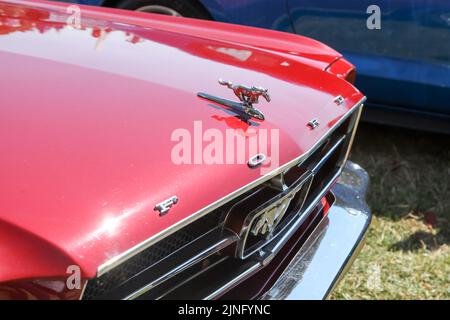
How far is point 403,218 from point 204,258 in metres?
1.69

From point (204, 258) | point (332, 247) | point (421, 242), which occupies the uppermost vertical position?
point (204, 258)

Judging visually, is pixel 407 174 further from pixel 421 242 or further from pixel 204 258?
pixel 204 258

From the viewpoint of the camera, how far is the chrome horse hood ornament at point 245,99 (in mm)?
1512

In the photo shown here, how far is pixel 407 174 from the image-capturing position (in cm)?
311

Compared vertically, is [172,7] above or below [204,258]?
above

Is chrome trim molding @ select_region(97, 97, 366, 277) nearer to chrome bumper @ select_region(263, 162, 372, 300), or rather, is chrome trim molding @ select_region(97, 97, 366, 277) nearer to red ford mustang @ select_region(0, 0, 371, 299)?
red ford mustang @ select_region(0, 0, 371, 299)

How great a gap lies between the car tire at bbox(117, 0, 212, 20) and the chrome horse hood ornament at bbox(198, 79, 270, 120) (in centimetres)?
192

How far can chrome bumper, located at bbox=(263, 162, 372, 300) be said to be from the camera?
1.61m

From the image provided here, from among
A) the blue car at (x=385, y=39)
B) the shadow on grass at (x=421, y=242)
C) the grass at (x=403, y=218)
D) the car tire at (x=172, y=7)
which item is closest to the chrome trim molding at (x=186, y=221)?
the grass at (x=403, y=218)

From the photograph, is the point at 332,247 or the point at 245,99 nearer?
the point at 245,99

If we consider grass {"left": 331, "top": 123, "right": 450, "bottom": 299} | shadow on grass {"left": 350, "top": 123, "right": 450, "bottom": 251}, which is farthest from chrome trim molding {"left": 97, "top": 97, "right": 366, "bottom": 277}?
shadow on grass {"left": 350, "top": 123, "right": 450, "bottom": 251}

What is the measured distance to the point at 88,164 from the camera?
1205 mm

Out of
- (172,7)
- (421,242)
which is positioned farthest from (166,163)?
(172,7)

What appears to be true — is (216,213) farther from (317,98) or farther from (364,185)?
(364,185)
